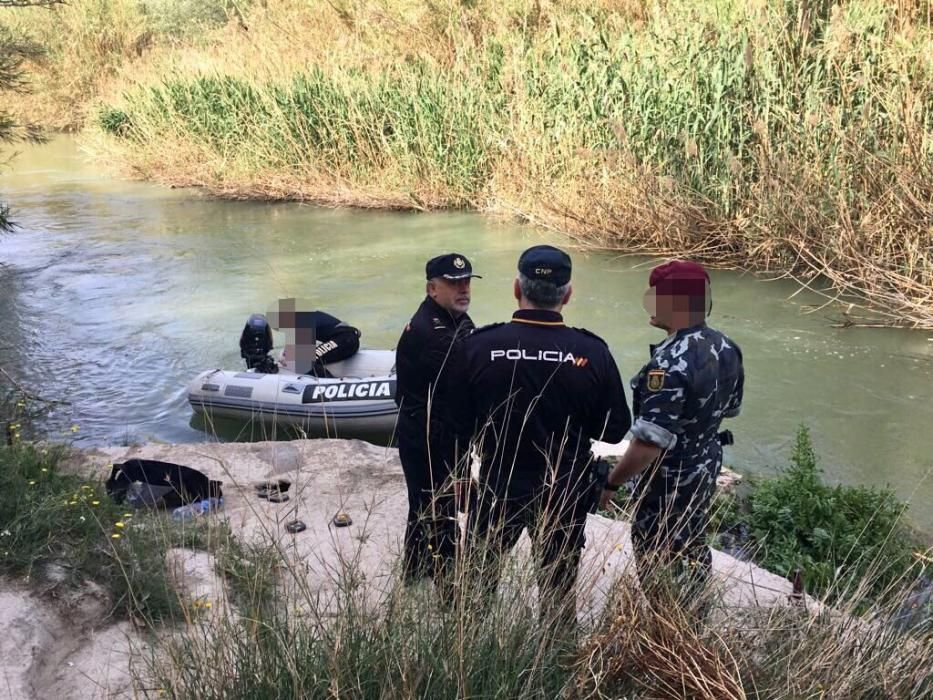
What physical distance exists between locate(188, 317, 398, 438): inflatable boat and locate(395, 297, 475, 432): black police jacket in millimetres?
2696

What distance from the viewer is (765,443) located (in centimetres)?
573

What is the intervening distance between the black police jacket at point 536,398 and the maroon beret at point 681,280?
238 mm

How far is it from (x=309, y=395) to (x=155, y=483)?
1.85 meters

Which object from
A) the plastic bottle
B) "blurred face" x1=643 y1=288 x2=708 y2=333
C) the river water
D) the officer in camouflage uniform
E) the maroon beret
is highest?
the maroon beret

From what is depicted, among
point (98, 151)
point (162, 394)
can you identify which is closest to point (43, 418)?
point (162, 394)

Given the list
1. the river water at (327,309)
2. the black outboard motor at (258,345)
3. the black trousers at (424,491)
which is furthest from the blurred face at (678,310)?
the black outboard motor at (258,345)

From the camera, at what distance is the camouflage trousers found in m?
2.51

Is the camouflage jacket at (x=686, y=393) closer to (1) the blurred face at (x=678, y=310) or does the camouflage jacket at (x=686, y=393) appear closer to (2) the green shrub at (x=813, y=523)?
(1) the blurred face at (x=678, y=310)

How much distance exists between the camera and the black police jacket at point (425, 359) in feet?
9.73

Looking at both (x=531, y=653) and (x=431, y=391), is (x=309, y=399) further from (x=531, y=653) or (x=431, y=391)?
(x=531, y=653)

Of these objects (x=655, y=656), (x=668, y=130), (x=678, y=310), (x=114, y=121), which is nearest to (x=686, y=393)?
(x=678, y=310)

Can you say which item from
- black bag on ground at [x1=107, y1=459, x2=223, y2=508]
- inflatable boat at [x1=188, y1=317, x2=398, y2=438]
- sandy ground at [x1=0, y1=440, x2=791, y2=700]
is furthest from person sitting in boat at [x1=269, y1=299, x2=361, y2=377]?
black bag on ground at [x1=107, y1=459, x2=223, y2=508]

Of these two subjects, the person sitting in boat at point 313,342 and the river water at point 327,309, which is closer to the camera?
the river water at point 327,309

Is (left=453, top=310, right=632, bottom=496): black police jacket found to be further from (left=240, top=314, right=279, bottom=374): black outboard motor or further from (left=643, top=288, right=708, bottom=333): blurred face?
(left=240, top=314, right=279, bottom=374): black outboard motor
